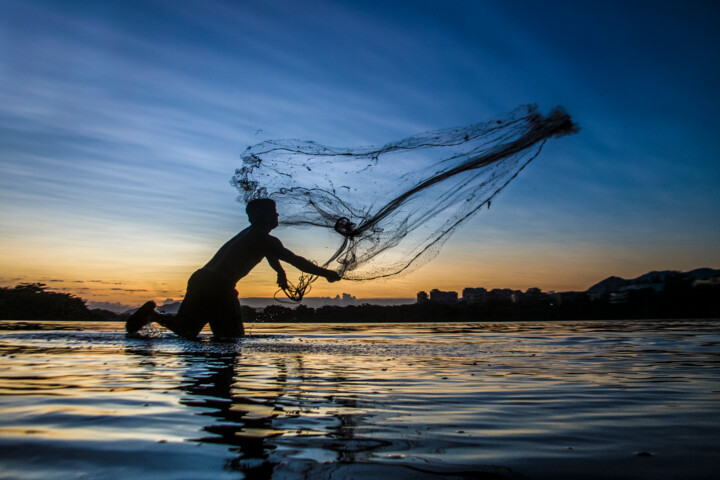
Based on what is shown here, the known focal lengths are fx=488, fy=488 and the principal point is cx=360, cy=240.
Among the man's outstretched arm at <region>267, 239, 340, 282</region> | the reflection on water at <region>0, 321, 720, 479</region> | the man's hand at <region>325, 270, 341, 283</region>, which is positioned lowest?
the reflection on water at <region>0, 321, 720, 479</region>

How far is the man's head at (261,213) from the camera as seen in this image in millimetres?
11422

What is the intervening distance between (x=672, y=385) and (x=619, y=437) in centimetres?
325

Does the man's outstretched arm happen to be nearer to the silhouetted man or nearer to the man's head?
the silhouetted man

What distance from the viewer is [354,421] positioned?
372cm

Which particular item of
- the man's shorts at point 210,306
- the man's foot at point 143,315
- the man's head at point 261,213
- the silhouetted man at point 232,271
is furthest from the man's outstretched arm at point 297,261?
the man's foot at point 143,315

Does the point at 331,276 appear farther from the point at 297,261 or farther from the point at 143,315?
the point at 143,315

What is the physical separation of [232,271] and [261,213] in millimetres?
1534

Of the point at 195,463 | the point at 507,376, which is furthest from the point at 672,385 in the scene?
the point at 195,463

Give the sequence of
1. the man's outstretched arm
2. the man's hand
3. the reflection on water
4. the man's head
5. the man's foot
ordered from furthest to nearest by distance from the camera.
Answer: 1. the man's foot
2. the man's hand
3. the man's outstretched arm
4. the man's head
5. the reflection on water

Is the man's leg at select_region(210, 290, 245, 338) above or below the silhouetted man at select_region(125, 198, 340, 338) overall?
below

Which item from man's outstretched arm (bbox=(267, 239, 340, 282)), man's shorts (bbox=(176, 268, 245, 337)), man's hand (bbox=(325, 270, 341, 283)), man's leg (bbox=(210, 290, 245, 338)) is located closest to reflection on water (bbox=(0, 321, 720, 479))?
man's shorts (bbox=(176, 268, 245, 337))

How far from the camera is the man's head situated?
11422 mm

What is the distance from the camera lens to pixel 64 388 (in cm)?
526

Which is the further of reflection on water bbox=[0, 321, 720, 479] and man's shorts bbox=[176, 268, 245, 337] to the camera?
man's shorts bbox=[176, 268, 245, 337]
